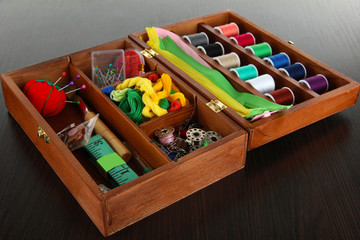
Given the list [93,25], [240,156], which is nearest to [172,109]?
[240,156]

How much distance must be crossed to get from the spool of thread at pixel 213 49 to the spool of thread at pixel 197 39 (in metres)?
0.09

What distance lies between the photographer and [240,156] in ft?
6.95

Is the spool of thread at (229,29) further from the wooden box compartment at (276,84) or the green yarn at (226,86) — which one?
the green yarn at (226,86)

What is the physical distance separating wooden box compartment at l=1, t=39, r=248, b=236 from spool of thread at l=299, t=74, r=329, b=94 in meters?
0.54

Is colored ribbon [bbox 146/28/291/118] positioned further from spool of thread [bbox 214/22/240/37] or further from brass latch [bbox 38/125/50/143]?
brass latch [bbox 38/125/50/143]

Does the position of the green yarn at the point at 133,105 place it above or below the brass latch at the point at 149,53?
below

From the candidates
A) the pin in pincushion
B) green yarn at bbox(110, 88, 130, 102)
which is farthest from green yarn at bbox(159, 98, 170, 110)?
the pin in pincushion

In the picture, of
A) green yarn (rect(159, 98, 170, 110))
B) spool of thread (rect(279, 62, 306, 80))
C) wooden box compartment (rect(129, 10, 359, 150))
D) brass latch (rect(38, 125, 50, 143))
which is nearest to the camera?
brass latch (rect(38, 125, 50, 143))

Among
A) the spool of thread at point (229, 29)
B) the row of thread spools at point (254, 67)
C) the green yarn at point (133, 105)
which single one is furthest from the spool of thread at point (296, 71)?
the green yarn at point (133, 105)

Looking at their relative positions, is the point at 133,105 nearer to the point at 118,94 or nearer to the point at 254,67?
the point at 118,94

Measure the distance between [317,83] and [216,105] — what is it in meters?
0.58

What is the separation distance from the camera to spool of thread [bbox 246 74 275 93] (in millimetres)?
2488

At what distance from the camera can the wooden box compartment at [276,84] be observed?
2.19 m

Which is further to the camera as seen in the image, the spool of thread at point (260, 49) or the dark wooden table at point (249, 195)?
the spool of thread at point (260, 49)
